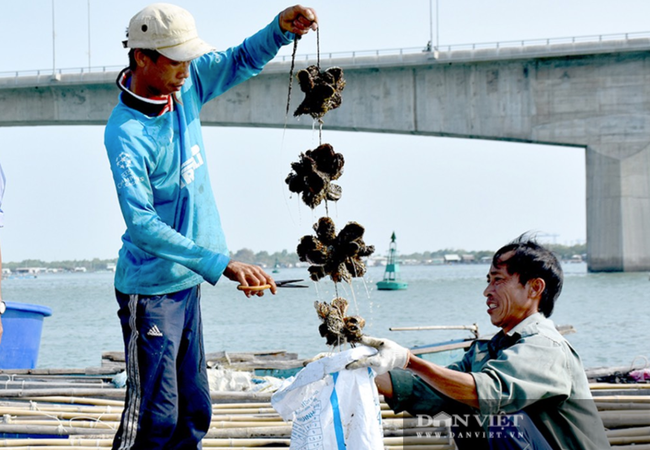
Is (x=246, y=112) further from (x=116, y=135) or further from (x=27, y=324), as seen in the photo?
(x=116, y=135)

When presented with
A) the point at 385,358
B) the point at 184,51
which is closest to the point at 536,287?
the point at 385,358

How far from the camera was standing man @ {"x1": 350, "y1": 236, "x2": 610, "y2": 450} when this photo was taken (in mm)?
3002

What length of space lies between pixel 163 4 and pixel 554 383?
2.09 m

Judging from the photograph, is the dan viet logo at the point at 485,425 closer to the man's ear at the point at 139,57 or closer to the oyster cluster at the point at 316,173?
the oyster cluster at the point at 316,173

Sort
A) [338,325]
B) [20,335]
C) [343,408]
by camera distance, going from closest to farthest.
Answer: [343,408] < [338,325] < [20,335]

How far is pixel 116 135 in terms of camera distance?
357 cm

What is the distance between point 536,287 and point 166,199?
152 cm

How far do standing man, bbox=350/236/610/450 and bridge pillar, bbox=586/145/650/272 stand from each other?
32880 mm

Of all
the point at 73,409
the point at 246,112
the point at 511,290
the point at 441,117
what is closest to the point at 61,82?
the point at 246,112

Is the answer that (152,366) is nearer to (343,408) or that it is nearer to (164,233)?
(164,233)

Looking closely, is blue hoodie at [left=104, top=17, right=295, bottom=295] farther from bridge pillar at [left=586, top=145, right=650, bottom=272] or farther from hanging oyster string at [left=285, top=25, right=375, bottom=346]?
bridge pillar at [left=586, top=145, right=650, bottom=272]

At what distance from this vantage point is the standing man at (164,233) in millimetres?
3479

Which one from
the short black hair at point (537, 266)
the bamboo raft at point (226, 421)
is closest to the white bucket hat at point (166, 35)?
the short black hair at point (537, 266)

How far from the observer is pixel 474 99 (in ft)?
111
